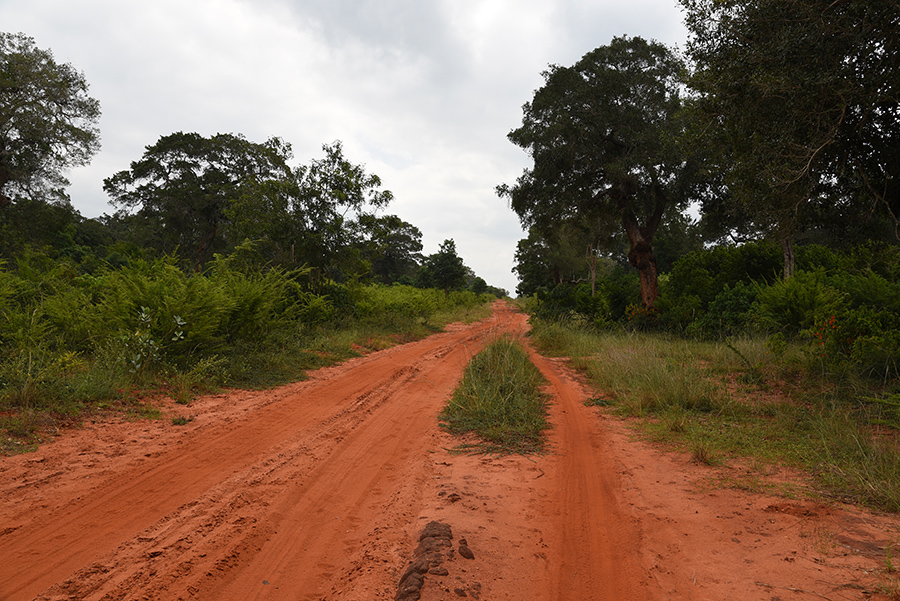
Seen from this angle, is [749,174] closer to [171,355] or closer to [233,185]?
[171,355]

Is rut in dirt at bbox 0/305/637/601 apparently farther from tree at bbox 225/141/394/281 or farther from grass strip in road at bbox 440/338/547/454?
tree at bbox 225/141/394/281

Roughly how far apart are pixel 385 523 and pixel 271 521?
0.79 m

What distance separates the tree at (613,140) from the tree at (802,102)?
289 inches

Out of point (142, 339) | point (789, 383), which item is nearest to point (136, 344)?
point (142, 339)

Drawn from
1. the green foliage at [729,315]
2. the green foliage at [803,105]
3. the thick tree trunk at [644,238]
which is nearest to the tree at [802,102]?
the green foliage at [803,105]

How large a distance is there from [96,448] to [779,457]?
6.60m

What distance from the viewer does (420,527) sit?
301 centimetres

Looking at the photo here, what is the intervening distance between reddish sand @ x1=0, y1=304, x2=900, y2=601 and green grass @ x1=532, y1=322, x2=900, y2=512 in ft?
1.47

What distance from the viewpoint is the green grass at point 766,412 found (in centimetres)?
367

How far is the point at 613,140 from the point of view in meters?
15.2

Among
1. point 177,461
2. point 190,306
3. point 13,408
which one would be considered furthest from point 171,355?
point 177,461

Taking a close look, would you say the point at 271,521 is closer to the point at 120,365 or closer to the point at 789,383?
the point at 120,365

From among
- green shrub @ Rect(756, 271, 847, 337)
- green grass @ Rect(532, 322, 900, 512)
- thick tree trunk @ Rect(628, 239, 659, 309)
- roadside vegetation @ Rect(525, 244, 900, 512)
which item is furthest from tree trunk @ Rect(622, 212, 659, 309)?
green grass @ Rect(532, 322, 900, 512)

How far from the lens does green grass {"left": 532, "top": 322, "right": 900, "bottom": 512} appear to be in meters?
3.67
